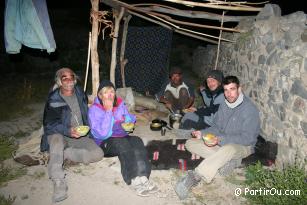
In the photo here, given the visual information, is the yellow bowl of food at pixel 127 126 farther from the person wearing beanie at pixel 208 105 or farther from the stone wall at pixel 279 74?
the stone wall at pixel 279 74

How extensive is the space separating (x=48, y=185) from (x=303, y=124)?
3710mm

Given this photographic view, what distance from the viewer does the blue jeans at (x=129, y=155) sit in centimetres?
416

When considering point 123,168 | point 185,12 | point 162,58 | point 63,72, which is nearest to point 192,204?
point 123,168

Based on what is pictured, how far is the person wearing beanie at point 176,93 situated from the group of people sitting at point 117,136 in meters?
2.05

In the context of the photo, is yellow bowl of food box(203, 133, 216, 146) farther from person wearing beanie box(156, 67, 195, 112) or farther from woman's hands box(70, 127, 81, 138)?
person wearing beanie box(156, 67, 195, 112)

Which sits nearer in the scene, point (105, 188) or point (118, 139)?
point (105, 188)

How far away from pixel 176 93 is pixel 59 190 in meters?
3.87

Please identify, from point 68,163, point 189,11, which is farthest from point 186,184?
point 189,11

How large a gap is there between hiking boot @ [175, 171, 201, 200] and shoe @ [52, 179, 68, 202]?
152 cm

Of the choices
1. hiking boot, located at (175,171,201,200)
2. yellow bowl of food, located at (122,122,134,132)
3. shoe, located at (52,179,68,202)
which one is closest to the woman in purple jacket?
Answer: yellow bowl of food, located at (122,122,134,132)

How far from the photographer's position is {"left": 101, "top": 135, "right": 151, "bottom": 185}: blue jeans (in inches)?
164

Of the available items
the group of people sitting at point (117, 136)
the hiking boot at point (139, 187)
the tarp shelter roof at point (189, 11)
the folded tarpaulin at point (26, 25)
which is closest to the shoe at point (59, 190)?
the group of people sitting at point (117, 136)

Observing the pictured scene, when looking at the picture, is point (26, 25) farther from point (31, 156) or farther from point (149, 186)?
point (149, 186)

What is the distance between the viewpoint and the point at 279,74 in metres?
4.65
